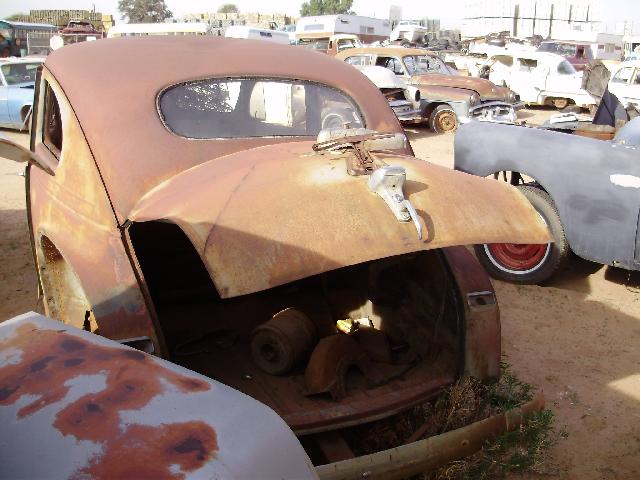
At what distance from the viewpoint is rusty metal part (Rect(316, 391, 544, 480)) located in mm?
2287

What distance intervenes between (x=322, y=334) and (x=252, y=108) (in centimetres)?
130

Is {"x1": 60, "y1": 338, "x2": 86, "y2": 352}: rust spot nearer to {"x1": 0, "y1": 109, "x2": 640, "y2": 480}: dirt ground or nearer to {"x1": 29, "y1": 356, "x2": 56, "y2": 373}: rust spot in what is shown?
{"x1": 29, "y1": 356, "x2": 56, "y2": 373}: rust spot

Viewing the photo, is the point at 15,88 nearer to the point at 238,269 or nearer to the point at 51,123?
the point at 51,123

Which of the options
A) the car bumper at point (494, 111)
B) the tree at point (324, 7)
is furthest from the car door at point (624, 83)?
the tree at point (324, 7)

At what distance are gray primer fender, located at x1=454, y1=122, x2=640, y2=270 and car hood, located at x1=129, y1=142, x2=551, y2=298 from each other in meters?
2.36

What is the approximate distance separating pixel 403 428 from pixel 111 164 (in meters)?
1.82

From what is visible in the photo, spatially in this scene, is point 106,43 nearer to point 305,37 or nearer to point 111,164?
point 111,164

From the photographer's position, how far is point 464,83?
13.4 meters

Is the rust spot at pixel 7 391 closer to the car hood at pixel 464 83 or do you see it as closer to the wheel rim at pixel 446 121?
the wheel rim at pixel 446 121

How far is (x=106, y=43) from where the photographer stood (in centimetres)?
370

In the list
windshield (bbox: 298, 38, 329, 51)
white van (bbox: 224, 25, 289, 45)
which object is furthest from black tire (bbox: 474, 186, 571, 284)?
windshield (bbox: 298, 38, 329, 51)

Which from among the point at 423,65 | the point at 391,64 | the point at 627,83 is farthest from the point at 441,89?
the point at 627,83

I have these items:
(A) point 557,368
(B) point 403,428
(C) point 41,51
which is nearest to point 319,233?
(B) point 403,428

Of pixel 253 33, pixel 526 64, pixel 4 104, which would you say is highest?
pixel 253 33
